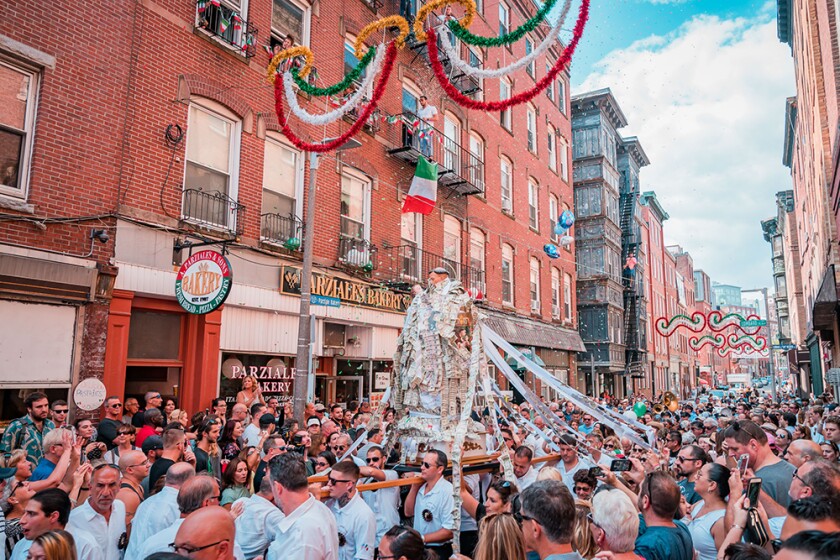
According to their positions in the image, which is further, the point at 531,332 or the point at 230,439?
the point at 531,332

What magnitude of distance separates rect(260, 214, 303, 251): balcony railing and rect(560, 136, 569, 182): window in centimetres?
1894

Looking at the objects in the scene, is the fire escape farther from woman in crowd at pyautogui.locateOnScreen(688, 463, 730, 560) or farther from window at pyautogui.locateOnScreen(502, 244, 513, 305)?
woman in crowd at pyautogui.locateOnScreen(688, 463, 730, 560)

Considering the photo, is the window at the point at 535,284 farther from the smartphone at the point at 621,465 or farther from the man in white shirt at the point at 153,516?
the man in white shirt at the point at 153,516

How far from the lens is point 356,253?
578 inches

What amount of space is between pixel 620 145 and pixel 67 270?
136ft

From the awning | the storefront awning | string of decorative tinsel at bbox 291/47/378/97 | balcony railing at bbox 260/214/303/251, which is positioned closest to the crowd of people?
string of decorative tinsel at bbox 291/47/378/97

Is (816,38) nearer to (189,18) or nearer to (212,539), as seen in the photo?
(189,18)

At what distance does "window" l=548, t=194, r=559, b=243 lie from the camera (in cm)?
2731

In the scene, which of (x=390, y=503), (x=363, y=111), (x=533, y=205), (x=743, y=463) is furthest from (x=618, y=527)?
(x=533, y=205)

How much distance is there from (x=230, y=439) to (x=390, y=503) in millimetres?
2681

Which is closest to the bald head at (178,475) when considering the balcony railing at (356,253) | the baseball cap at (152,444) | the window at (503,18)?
the baseball cap at (152,444)

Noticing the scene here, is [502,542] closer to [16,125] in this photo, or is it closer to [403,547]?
[403,547]

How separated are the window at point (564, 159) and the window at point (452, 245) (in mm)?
11357

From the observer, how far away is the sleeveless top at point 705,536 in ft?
14.4
